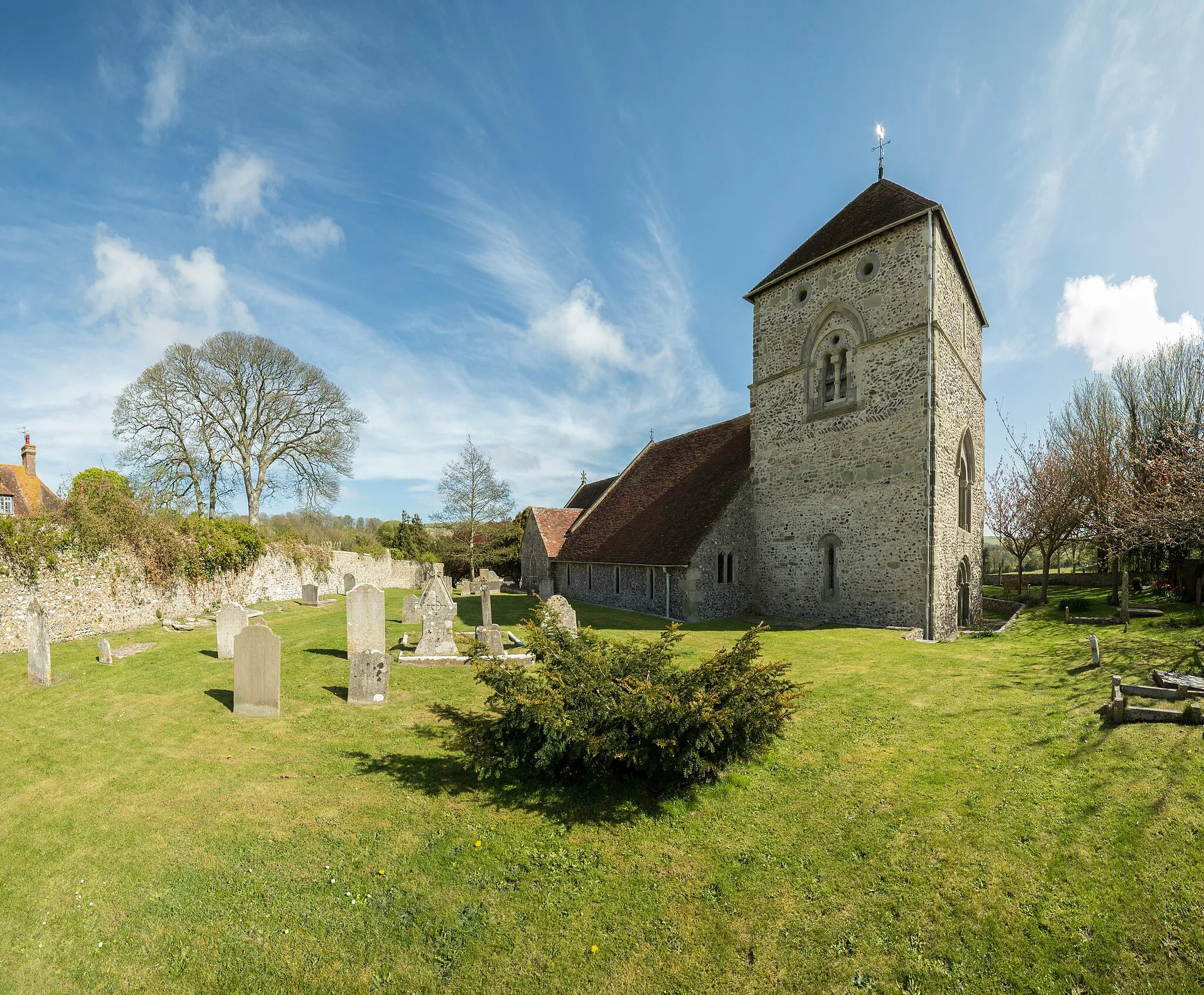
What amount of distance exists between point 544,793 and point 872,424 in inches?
563

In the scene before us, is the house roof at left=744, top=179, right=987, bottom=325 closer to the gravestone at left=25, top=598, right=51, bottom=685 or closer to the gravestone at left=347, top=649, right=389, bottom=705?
the gravestone at left=347, top=649, right=389, bottom=705

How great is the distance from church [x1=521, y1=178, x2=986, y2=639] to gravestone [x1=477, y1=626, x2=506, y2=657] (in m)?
7.33

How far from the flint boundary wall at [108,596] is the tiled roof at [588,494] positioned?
15352 mm

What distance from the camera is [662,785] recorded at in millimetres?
5867

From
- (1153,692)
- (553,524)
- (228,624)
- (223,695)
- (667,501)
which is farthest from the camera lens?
(553,524)

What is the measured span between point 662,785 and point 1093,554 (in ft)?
121

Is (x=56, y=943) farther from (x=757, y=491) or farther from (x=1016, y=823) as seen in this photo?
(x=757, y=491)

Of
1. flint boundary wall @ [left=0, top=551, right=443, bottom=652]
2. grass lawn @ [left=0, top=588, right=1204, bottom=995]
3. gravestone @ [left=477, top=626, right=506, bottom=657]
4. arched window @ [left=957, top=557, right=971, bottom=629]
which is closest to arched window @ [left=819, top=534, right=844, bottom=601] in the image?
arched window @ [left=957, top=557, right=971, bottom=629]

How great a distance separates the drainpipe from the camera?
14.4 m

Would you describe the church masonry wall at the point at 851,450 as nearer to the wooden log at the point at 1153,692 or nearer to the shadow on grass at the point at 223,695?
the wooden log at the point at 1153,692

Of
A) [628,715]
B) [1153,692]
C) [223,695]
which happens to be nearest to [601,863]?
[628,715]

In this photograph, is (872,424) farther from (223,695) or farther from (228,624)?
(228,624)

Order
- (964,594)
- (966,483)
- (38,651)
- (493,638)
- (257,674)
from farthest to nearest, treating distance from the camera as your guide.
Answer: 1. (966,483)
2. (964,594)
3. (493,638)
4. (38,651)
5. (257,674)

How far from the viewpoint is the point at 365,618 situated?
11.2 metres
